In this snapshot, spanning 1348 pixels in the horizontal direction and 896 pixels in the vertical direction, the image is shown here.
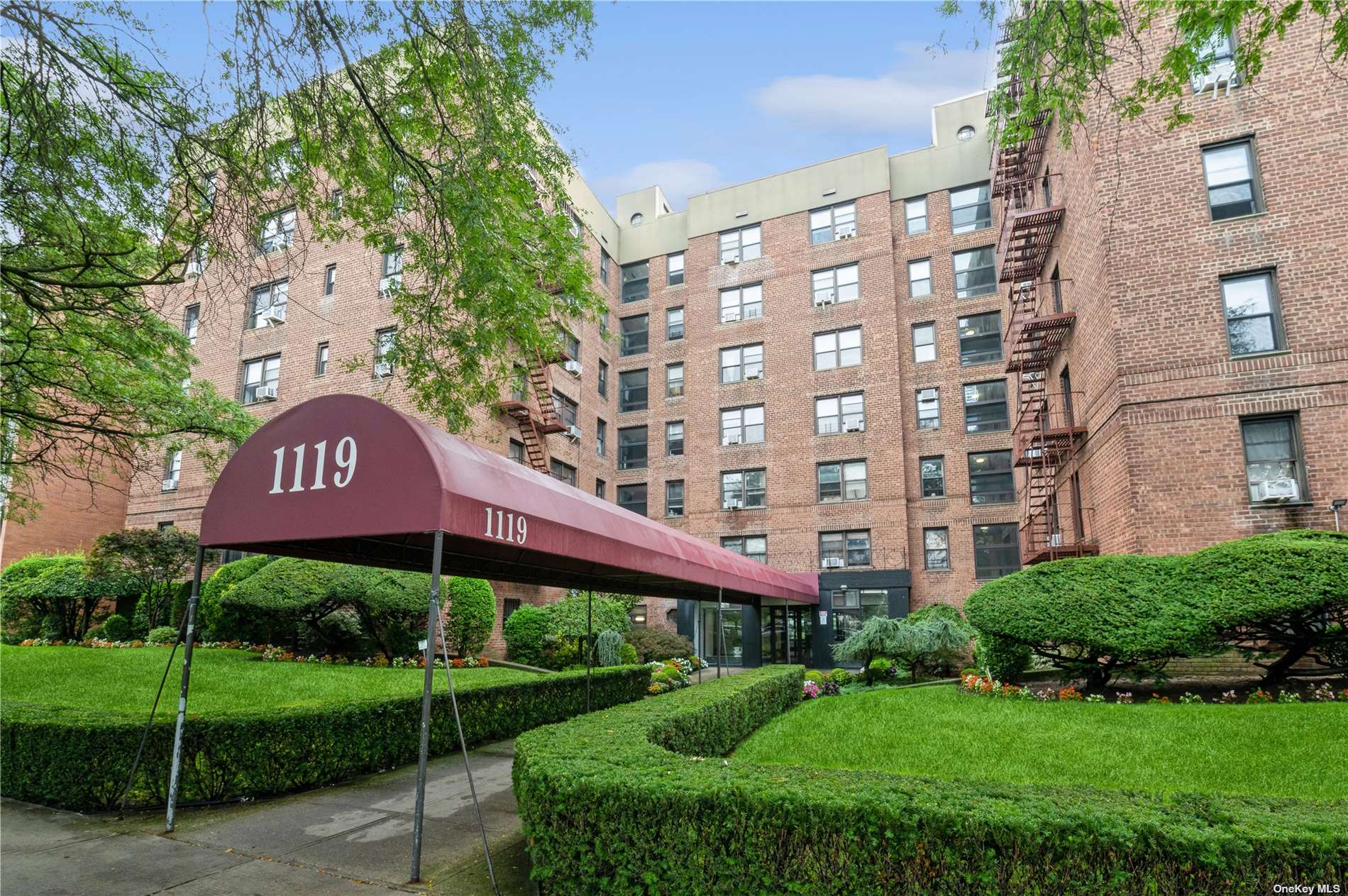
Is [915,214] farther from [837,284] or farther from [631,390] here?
[631,390]

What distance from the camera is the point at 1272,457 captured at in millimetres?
14320

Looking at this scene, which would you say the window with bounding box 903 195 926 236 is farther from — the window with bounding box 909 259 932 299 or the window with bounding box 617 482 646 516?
the window with bounding box 617 482 646 516

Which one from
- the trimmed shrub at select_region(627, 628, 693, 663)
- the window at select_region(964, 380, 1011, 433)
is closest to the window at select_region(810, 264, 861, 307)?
the window at select_region(964, 380, 1011, 433)

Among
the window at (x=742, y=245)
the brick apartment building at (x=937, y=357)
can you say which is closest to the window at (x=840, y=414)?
the brick apartment building at (x=937, y=357)

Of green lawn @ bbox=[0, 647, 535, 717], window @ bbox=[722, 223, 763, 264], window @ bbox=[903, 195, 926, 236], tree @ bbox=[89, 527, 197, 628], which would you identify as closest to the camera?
green lawn @ bbox=[0, 647, 535, 717]

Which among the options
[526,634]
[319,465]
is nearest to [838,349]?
A: [526,634]

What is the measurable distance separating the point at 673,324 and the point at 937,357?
11692mm

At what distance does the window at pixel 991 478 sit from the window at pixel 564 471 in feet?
49.2

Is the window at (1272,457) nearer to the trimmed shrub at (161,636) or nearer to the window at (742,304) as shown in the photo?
the window at (742,304)

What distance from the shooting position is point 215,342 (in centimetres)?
2923

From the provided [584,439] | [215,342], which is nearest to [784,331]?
[584,439]

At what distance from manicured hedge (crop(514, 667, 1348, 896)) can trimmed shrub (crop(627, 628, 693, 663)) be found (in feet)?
68.2

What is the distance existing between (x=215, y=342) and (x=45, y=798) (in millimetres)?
26548

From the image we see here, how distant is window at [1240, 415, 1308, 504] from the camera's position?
45.9 ft
